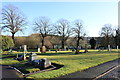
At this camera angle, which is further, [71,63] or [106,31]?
[106,31]

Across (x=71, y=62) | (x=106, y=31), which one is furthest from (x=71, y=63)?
(x=106, y=31)

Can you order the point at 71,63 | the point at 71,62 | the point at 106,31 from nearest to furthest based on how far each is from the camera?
the point at 71,63 < the point at 71,62 < the point at 106,31

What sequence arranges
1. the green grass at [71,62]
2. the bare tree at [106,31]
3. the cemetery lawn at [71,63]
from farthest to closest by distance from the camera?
the bare tree at [106,31] → the green grass at [71,62] → the cemetery lawn at [71,63]

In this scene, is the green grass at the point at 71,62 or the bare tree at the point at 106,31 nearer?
the green grass at the point at 71,62

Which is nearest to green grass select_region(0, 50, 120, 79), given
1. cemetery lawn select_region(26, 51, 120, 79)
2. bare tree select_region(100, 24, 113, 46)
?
cemetery lawn select_region(26, 51, 120, 79)

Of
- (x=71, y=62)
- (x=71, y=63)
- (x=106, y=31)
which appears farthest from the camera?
(x=106, y=31)

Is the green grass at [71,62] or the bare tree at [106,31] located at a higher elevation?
the bare tree at [106,31]

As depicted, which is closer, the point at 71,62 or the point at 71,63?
the point at 71,63

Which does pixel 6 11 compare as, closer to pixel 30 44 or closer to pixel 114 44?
pixel 30 44

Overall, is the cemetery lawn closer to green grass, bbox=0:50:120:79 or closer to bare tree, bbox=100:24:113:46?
green grass, bbox=0:50:120:79

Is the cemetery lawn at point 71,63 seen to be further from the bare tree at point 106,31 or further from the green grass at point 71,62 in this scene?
the bare tree at point 106,31

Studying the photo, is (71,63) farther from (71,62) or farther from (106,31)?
(106,31)

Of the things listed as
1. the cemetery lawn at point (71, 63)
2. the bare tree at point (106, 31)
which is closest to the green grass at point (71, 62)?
the cemetery lawn at point (71, 63)

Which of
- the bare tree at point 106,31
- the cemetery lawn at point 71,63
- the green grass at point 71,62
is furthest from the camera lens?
the bare tree at point 106,31
